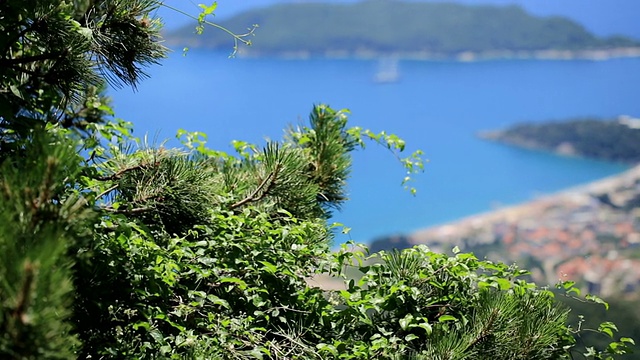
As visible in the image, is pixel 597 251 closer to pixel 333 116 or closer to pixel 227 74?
pixel 333 116

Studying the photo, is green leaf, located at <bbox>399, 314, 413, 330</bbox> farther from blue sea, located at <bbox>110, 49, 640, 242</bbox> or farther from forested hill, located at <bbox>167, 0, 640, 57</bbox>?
forested hill, located at <bbox>167, 0, 640, 57</bbox>

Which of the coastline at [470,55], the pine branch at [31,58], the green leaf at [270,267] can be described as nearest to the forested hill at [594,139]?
the coastline at [470,55]

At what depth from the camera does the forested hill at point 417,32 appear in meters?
13.6

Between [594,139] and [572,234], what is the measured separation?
203 cm

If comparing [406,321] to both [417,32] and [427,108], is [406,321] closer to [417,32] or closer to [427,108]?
[417,32]

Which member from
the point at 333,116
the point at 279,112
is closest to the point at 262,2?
the point at 279,112

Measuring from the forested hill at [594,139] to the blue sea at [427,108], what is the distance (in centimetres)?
21

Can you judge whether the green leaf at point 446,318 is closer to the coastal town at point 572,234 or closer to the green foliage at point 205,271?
the green foliage at point 205,271

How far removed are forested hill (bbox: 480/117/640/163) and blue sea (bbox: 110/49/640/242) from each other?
0.68 feet

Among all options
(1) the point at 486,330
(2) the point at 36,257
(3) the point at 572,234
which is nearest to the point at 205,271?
(1) the point at 486,330

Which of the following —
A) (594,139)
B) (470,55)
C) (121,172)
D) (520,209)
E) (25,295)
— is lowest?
(25,295)

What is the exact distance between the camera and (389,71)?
47.5 ft

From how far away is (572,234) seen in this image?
925 centimetres

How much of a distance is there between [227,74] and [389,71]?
3.26 metres
